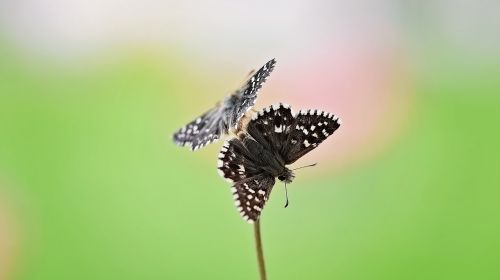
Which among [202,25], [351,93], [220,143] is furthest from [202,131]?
[202,25]

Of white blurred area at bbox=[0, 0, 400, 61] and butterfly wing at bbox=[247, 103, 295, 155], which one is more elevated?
white blurred area at bbox=[0, 0, 400, 61]

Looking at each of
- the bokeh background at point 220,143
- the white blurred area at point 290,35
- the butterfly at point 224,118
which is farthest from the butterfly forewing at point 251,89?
the white blurred area at point 290,35

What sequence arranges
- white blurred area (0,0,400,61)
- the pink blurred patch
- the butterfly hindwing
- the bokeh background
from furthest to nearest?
white blurred area (0,0,400,61) → the pink blurred patch → the bokeh background → the butterfly hindwing

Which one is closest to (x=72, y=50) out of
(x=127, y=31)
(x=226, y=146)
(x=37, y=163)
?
(x=127, y=31)

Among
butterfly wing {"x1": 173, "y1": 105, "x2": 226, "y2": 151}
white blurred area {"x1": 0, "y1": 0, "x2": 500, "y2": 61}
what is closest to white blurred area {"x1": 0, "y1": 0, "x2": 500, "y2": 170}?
white blurred area {"x1": 0, "y1": 0, "x2": 500, "y2": 61}

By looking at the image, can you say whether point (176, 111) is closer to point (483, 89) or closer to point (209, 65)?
point (209, 65)

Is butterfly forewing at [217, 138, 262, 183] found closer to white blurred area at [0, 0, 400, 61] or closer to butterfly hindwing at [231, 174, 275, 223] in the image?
butterfly hindwing at [231, 174, 275, 223]

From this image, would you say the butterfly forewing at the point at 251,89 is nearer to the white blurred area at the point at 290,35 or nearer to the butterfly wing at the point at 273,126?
the butterfly wing at the point at 273,126
